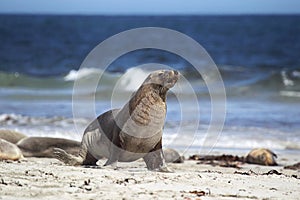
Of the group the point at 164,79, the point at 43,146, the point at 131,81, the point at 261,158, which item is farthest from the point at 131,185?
the point at 131,81

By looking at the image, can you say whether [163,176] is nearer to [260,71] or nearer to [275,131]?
[275,131]

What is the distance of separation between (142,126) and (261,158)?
317 centimetres

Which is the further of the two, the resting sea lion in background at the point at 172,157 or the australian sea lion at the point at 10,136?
the australian sea lion at the point at 10,136

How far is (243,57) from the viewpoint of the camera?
43688 millimetres

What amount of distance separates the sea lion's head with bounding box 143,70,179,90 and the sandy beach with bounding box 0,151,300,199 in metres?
1.16

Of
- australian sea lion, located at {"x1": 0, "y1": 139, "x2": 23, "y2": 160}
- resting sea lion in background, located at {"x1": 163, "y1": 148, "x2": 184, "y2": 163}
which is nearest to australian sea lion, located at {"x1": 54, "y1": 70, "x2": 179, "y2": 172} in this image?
australian sea lion, located at {"x1": 0, "y1": 139, "x2": 23, "y2": 160}

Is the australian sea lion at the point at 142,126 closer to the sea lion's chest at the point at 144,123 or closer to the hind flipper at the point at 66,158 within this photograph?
the sea lion's chest at the point at 144,123

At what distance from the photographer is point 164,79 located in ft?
26.9

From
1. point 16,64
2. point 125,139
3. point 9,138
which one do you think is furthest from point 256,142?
point 16,64

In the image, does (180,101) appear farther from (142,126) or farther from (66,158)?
(142,126)

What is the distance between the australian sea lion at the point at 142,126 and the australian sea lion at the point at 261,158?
108 inches

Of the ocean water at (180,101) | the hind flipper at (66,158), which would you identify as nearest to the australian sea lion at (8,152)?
the hind flipper at (66,158)

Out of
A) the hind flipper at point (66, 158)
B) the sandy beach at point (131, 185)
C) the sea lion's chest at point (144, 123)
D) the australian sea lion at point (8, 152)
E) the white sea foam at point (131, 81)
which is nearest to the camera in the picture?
the sandy beach at point (131, 185)

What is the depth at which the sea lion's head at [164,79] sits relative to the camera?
26.8ft
